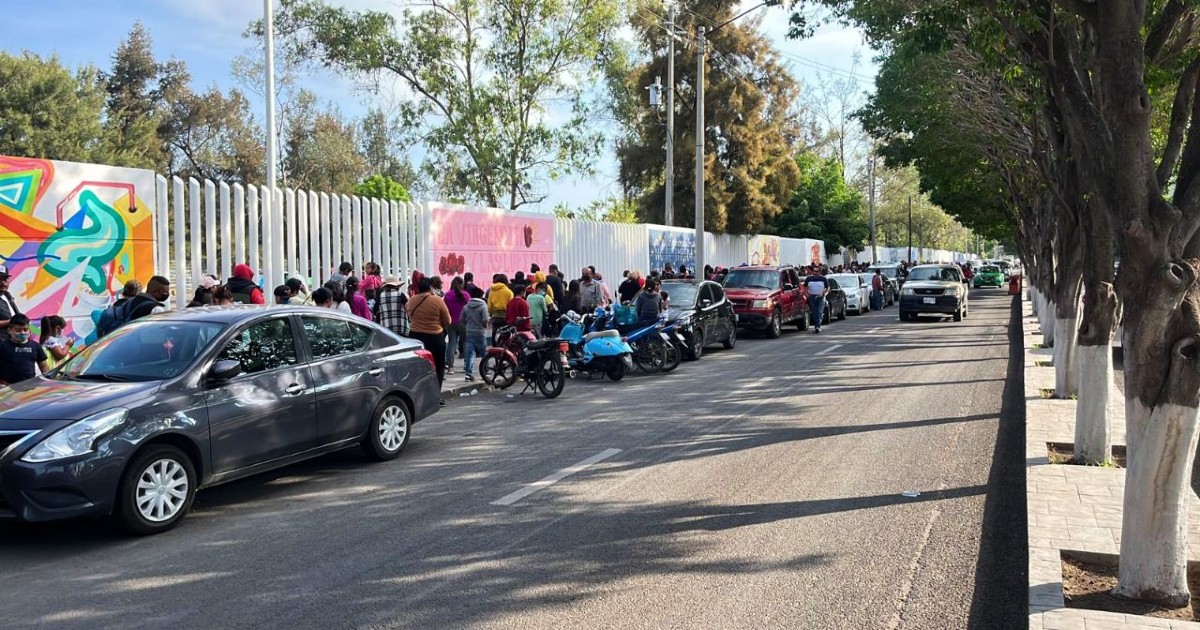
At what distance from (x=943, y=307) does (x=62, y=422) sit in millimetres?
26750

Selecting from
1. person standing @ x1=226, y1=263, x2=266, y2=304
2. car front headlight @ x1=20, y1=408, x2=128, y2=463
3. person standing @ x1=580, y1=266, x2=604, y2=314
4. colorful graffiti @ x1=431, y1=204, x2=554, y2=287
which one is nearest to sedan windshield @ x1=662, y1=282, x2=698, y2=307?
person standing @ x1=580, y1=266, x2=604, y2=314

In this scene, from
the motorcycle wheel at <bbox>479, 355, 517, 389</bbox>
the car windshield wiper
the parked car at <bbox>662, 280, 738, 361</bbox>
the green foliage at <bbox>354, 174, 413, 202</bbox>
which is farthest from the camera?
the green foliage at <bbox>354, 174, 413, 202</bbox>

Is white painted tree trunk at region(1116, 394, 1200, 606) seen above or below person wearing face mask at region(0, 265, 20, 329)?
below

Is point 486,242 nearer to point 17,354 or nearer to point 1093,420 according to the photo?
point 17,354

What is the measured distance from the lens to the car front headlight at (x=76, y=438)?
6012 millimetres

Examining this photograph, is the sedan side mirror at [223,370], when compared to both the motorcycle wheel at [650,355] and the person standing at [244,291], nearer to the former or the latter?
the person standing at [244,291]

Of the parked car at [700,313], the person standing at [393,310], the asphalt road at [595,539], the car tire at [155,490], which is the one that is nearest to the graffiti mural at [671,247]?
the parked car at [700,313]

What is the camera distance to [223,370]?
7.03 meters

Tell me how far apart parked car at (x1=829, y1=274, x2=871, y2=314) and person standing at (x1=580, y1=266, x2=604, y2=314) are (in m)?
15.5

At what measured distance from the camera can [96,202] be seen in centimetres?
1338

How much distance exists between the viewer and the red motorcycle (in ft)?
44.1

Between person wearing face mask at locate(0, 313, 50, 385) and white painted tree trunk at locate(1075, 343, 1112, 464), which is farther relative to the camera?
person wearing face mask at locate(0, 313, 50, 385)

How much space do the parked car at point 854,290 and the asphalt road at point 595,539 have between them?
74.4 ft

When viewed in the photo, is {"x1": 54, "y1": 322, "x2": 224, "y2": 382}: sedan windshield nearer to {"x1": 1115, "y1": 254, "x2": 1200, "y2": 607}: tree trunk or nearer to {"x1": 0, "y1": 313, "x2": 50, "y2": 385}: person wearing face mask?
{"x1": 0, "y1": 313, "x2": 50, "y2": 385}: person wearing face mask
